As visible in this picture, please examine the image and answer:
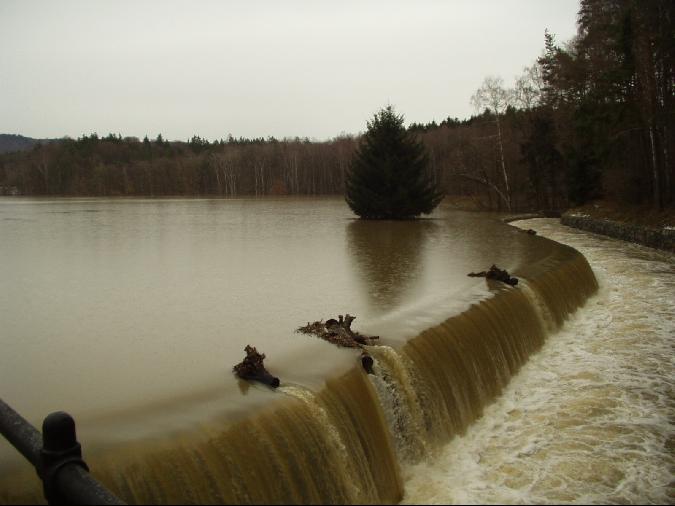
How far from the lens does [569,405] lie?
31.2 ft

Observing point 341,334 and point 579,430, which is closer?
point 579,430

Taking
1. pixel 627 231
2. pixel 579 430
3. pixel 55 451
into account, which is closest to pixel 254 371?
pixel 55 451

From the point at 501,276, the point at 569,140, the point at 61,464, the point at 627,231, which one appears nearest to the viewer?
the point at 61,464

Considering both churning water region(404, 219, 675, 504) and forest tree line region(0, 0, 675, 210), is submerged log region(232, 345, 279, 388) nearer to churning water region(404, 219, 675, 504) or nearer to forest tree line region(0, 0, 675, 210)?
churning water region(404, 219, 675, 504)

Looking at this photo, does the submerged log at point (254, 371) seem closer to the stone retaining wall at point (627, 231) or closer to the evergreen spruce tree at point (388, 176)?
the stone retaining wall at point (627, 231)

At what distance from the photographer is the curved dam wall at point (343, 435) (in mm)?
5492

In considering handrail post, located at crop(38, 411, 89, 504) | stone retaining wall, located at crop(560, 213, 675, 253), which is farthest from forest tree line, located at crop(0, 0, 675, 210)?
handrail post, located at crop(38, 411, 89, 504)

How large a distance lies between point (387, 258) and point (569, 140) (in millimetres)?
27189

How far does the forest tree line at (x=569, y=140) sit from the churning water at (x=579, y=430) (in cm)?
1599

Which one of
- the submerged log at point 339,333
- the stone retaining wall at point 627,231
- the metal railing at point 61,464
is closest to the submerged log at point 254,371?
the submerged log at point 339,333

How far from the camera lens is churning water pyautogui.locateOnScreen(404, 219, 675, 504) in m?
7.10

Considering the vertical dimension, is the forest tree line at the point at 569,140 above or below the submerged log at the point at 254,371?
above

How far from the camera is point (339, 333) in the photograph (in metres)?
9.53

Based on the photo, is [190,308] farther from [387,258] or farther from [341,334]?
[387,258]
